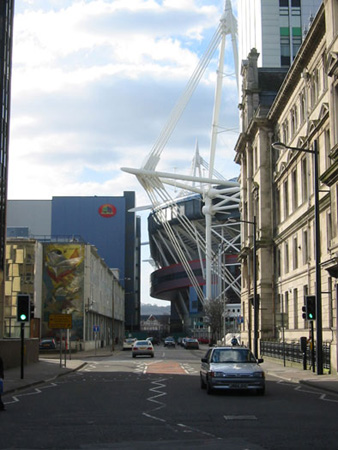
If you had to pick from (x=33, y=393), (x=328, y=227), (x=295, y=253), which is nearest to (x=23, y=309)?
(x=33, y=393)

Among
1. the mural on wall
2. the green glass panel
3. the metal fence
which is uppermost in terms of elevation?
the green glass panel

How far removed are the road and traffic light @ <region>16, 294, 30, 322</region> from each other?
5.17 m

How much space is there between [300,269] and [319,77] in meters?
12.2

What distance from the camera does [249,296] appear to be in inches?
2384

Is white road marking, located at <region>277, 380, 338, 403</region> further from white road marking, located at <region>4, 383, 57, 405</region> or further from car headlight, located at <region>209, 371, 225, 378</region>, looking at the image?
white road marking, located at <region>4, 383, 57, 405</region>

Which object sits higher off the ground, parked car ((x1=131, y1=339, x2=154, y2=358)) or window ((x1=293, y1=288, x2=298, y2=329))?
window ((x1=293, y1=288, x2=298, y2=329))

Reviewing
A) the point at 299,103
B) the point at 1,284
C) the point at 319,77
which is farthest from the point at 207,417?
the point at 1,284

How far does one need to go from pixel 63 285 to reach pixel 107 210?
2922 inches

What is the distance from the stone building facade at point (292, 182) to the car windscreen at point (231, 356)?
334 inches

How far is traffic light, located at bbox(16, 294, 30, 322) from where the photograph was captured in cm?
2897

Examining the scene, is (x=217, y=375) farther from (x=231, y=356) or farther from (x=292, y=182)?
(x=292, y=182)

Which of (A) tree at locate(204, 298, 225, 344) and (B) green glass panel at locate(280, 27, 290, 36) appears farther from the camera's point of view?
(A) tree at locate(204, 298, 225, 344)

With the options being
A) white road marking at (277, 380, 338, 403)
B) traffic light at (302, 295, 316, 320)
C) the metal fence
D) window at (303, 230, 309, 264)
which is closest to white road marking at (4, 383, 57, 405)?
white road marking at (277, 380, 338, 403)

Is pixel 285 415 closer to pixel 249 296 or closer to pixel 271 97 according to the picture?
pixel 249 296
